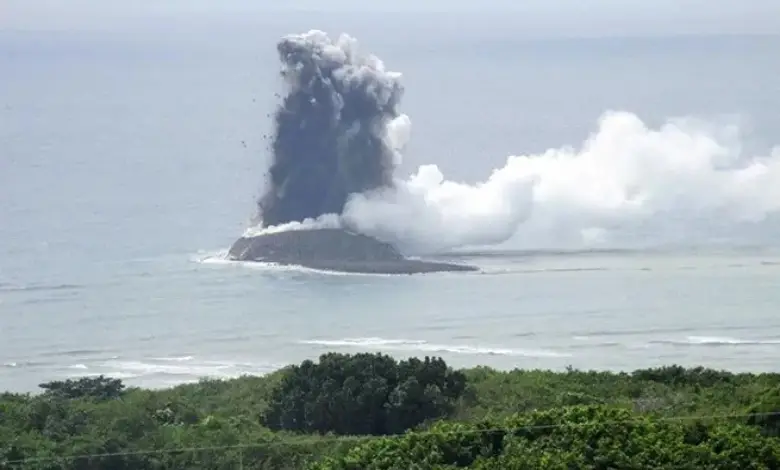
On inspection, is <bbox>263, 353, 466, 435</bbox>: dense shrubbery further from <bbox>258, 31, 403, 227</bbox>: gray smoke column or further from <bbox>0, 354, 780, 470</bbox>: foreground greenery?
<bbox>258, 31, 403, 227</bbox>: gray smoke column

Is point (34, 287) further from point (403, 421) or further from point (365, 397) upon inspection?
point (403, 421)

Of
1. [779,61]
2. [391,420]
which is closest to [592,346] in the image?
[391,420]

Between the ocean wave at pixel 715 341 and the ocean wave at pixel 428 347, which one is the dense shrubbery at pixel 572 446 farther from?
the ocean wave at pixel 715 341

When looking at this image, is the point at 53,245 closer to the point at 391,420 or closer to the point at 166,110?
the point at 391,420

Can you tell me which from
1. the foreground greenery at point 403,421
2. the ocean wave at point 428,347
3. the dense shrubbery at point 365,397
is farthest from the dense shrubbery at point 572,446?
the ocean wave at point 428,347

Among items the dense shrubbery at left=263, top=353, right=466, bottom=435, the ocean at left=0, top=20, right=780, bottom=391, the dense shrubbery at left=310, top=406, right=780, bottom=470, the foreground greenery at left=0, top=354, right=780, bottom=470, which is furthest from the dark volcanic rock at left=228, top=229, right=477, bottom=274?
the dense shrubbery at left=310, top=406, right=780, bottom=470

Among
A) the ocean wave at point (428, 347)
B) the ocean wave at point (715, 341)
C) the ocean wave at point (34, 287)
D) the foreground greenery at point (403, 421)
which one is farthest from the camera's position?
the ocean wave at point (34, 287)

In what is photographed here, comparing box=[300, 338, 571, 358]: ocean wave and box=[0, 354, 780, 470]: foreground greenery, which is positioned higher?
box=[300, 338, 571, 358]: ocean wave
